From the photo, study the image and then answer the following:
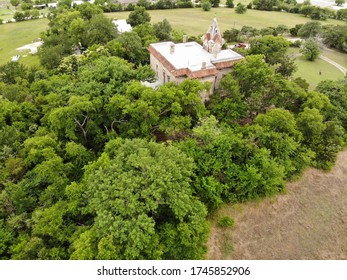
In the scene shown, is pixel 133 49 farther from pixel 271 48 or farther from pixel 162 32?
pixel 271 48

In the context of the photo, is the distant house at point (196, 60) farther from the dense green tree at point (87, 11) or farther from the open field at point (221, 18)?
the open field at point (221, 18)

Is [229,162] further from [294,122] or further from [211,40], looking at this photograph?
[211,40]

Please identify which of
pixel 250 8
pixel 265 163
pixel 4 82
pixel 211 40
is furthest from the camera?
pixel 250 8

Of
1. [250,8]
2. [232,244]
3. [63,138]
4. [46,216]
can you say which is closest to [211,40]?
[63,138]

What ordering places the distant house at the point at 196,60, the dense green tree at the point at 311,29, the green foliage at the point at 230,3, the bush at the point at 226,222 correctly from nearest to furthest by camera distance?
the bush at the point at 226,222 < the distant house at the point at 196,60 < the dense green tree at the point at 311,29 < the green foliage at the point at 230,3

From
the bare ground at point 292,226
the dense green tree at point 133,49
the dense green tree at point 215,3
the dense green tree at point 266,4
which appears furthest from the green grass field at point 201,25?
the bare ground at point 292,226

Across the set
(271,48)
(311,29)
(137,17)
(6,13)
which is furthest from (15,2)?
(311,29)
